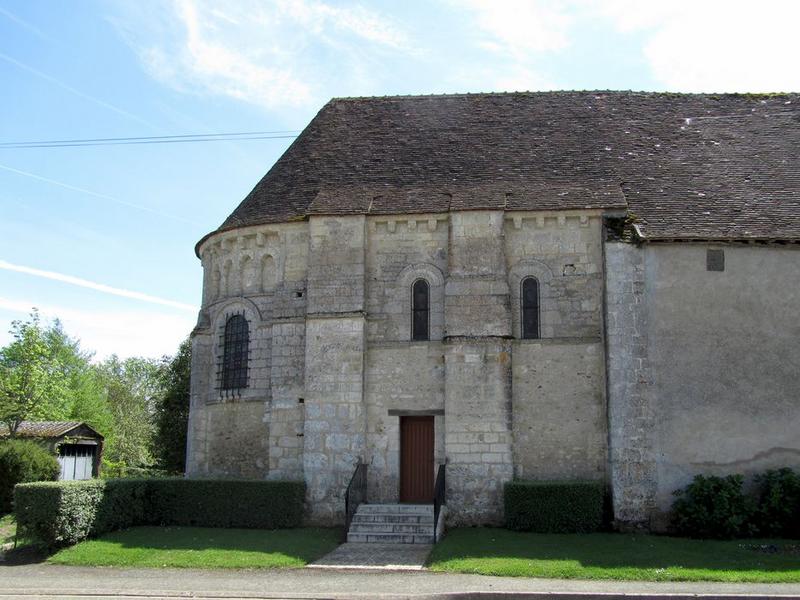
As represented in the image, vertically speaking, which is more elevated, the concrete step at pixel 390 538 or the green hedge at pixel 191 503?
the green hedge at pixel 191 503

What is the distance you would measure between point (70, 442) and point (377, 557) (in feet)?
73.4

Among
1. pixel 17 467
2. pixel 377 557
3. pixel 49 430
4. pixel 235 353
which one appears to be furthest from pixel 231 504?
Result: pixel 49 430

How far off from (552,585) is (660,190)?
11.4m

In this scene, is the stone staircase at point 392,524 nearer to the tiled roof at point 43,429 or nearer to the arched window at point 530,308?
the arched window at point 530,308

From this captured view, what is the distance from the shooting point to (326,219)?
68.1 ft

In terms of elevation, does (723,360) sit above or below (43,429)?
above

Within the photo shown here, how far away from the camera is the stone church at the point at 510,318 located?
1853cm

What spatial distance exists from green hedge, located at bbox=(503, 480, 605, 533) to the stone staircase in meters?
1.97

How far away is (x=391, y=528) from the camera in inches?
700

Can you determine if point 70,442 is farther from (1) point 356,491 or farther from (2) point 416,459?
(2) point 416,459

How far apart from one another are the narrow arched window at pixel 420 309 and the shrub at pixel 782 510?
8438 millimetres

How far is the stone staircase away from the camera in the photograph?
1745cm

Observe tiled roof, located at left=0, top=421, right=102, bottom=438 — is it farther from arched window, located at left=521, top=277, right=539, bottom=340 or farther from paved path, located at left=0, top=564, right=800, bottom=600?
arched window, located at left=521, top=277, right=539, bottom=340

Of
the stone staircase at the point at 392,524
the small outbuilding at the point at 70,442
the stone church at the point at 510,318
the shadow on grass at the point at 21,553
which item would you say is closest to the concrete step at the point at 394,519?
Answer: the stone staircase at the point at 392,524
